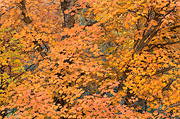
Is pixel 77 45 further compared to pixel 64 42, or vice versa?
pixel 64 42

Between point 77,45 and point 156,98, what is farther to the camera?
point 156,98

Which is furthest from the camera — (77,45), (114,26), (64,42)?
(114,26)

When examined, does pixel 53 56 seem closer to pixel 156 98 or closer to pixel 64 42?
pixel 64 42

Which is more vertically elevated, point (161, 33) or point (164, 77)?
point (161, 33)

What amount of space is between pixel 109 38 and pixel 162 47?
386 centimetres

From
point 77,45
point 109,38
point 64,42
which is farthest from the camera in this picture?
point 109,38

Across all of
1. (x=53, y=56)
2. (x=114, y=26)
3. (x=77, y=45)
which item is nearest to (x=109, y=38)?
(x=114, y=26)

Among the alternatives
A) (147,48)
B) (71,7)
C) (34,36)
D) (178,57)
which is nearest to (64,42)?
(71,7)

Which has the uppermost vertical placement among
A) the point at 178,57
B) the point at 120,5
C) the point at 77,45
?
the point at 120,5

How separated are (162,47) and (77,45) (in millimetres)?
6446

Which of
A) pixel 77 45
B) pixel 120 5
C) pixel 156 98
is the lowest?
pixel 156 98

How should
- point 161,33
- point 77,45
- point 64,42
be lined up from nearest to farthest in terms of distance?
point 77,45, point 64,42, point 161,33

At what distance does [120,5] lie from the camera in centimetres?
770

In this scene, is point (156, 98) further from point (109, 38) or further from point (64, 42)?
point (64, 42)
